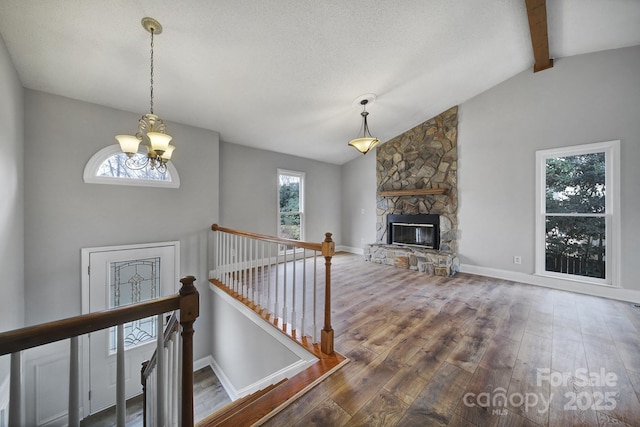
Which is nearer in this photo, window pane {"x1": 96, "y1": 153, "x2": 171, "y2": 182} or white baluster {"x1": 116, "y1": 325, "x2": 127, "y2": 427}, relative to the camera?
white baluster {"x1": 116, "y1": 325, "x2": 127, "y2": 427}

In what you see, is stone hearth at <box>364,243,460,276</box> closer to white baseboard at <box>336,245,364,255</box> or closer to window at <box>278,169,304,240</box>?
white baseboard at <box>336,245,364,255</box>

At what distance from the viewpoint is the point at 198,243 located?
12.5ft

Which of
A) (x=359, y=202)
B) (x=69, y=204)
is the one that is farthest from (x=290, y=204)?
(x=69, y=204)

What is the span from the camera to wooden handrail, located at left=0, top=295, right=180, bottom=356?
739mm

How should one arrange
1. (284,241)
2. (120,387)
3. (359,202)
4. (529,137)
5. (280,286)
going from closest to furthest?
1. (120,387)
2. (284,241)
3. (280,286)
4. (529,137)
5. (359,202)

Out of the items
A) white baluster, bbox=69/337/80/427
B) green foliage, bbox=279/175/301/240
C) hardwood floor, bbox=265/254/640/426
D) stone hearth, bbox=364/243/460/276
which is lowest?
hardwood floor, bbox=265/254/640/426

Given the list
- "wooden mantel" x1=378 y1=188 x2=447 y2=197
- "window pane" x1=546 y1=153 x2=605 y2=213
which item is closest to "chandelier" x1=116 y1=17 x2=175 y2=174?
"wooden mantel" x1=378 y1=188 x2=447 y2=197

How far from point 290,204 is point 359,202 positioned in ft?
6.16

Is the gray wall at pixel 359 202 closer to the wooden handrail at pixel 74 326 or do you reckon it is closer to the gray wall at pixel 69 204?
the gray wall at pixel 69 204

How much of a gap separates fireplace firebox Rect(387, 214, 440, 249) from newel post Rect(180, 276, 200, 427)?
468cm

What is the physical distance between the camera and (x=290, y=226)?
552cm

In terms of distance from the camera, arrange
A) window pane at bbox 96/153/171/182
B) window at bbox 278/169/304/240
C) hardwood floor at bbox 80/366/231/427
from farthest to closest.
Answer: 1. window at bbox 278/169/304/240
2. window pane at bbox 96/153/171/182
3. hardwood floor at bbox 80/366/231/427

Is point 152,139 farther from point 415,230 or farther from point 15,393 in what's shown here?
point 415,230

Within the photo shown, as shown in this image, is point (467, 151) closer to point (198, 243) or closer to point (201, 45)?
point (201, 45)
